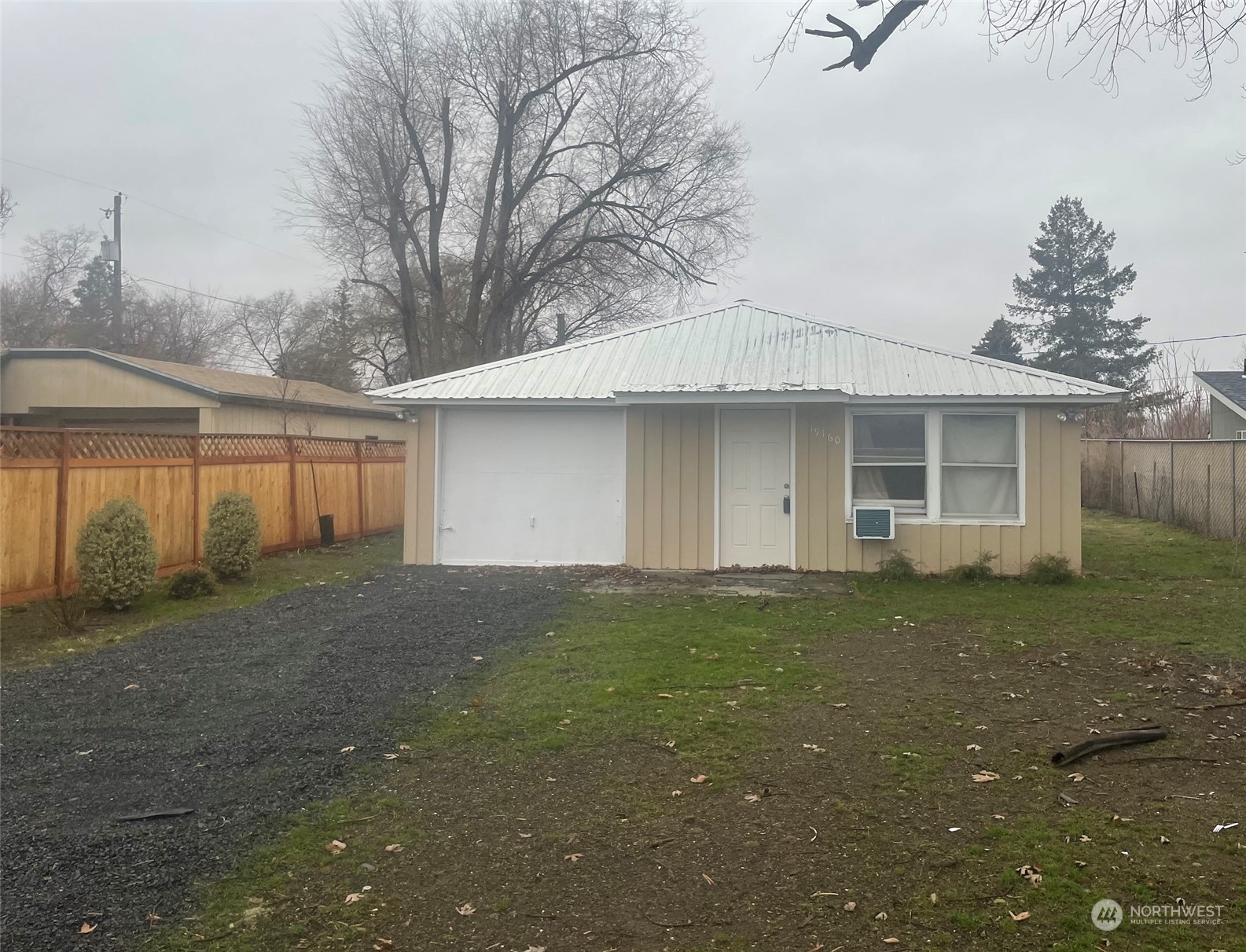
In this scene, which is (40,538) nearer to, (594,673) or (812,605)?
(594,673)

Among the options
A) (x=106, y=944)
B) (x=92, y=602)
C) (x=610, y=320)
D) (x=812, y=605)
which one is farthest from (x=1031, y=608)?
(x=610, y=320)

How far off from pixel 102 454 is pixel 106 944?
8229 millimetres

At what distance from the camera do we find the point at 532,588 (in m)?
10.5

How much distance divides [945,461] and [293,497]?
9.66 metres

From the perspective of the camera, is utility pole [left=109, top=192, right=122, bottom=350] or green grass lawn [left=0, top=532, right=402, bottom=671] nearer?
green grass lawn [left=0, top=532, right=402, bottom=671]

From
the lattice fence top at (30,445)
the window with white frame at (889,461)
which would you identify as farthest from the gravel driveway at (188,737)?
the window with white frame at (889,461)

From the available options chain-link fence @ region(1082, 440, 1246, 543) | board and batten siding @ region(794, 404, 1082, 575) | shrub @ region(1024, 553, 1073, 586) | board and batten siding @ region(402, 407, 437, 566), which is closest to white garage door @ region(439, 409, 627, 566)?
board and batten siding @ region(402, 407, 437, 566)

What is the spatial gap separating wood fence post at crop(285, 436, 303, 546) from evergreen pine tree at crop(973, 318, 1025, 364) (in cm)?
3096

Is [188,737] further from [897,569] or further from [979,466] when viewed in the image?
[979,466]

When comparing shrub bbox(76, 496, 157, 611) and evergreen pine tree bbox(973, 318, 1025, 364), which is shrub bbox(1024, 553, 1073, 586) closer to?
shrub bbox(76, 496, 157, 611)

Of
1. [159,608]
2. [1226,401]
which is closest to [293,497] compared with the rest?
[159,608]

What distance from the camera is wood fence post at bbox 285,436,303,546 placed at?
46.2 ft

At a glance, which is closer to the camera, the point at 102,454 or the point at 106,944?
the point at 106,944

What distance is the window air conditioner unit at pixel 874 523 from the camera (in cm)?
1121
